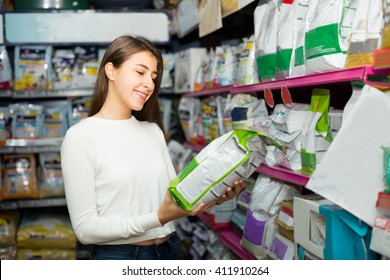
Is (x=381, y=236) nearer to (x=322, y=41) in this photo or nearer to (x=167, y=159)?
(x=322, y=41)

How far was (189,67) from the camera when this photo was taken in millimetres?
3762

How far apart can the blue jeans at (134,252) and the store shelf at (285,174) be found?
0.59 m

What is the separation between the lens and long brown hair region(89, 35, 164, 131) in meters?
1.85

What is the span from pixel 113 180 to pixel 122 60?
48cm

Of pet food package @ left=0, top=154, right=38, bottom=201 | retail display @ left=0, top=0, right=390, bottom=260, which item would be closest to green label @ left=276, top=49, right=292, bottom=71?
retail display @ left=0, top=0, right=390, bottom=260

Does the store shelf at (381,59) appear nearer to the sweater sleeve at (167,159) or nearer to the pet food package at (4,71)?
the sweater sleeve at (167,159)

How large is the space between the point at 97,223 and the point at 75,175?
0.64ft

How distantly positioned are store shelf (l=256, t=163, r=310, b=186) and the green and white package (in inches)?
14.9

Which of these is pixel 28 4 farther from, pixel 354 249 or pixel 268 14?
pixel 354 249

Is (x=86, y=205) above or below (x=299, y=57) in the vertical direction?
below

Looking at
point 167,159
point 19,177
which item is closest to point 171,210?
point 167,159

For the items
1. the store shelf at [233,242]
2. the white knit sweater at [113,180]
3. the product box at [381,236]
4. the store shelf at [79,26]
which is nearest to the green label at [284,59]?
the white knit sweater at [113,180]

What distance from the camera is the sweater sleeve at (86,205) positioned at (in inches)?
67.0

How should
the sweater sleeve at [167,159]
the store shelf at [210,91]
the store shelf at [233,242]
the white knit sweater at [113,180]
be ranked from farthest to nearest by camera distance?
1. the store shelf at [210,91]
2. the store shelf at [233,242]
3. the sweater sleeve at [167,159]
4. the white knit sweater at [113,180]
